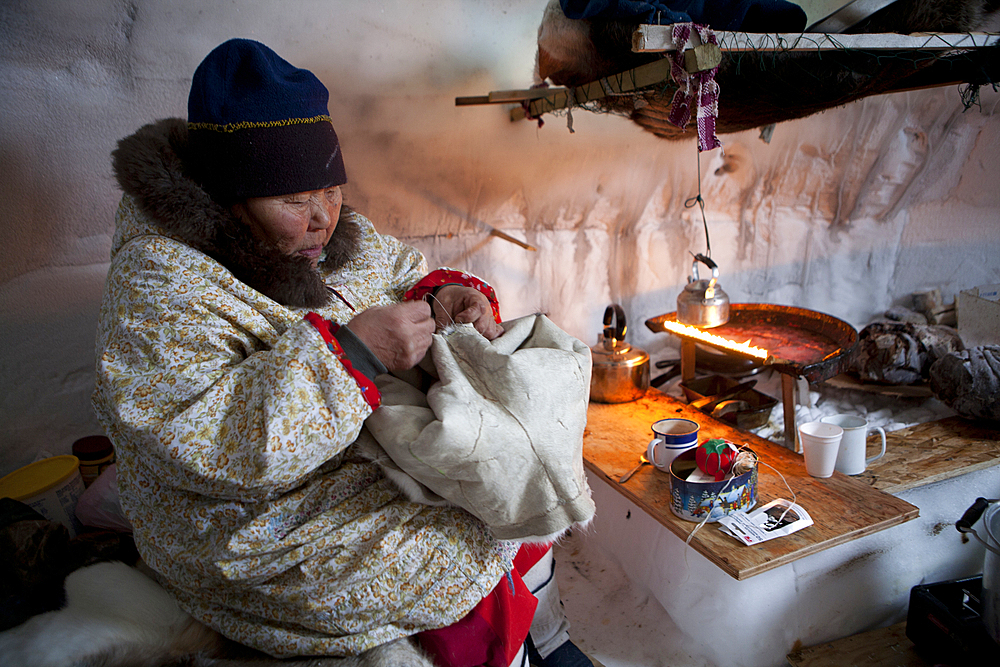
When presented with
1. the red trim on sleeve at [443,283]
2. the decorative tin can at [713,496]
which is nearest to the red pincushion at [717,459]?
the decorative tin can at [713,496]

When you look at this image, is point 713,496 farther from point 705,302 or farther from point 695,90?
point 695,90

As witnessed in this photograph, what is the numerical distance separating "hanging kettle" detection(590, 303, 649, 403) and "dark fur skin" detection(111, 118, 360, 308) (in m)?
1.44

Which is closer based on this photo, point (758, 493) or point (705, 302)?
point (758, 493)

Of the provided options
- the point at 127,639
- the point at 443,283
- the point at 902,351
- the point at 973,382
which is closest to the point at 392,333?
the point at 443,283

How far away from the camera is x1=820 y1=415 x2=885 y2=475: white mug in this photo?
1.97m

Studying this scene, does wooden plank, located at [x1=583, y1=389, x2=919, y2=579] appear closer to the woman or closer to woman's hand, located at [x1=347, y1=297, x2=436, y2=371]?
the woman

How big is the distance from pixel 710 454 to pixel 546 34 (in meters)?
1.42

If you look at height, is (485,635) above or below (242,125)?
below

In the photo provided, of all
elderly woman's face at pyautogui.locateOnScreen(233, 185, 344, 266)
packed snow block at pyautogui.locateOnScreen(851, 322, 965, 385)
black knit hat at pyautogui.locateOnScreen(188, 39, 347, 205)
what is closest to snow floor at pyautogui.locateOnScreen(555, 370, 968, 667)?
packed snow block at pyautogui.locateOnScreen(851, 322, 965, 385)

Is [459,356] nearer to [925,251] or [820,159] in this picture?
[820,159]

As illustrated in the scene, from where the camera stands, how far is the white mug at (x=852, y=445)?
6.48 feet

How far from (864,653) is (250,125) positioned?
7.89ft

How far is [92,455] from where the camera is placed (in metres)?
1.92

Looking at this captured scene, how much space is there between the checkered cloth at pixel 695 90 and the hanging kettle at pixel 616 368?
975mm
